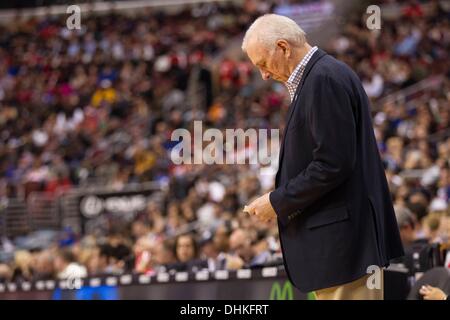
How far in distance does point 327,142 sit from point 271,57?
0.40 meters

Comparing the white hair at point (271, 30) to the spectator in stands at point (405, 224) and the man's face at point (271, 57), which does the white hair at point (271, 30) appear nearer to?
the man's face at point (271, 57)

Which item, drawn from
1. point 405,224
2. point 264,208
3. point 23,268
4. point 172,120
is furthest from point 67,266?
point 172,120

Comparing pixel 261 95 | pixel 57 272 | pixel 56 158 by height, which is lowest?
pixel 57 272

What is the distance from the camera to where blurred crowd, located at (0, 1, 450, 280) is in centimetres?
898

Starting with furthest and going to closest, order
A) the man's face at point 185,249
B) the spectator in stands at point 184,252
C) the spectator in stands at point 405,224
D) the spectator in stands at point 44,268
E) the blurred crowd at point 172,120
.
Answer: the spectator in stands at point 44,268, the blurred crowd at point 172,120, the man's face at point 185,249, the spectator in stands at point 184,252, the spectator in stands at point 405,224

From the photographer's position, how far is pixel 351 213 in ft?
10.6

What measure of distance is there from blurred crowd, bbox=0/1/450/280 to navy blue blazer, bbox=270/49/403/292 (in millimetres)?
3026

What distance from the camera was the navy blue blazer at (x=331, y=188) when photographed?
3207 mm

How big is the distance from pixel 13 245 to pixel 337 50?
7256 millimetres

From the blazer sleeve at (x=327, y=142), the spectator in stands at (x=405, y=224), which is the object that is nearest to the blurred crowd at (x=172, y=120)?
the spectator in stands at (x=405, y=224)

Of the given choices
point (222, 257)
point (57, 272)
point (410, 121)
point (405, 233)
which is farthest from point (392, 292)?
point (410, 121)

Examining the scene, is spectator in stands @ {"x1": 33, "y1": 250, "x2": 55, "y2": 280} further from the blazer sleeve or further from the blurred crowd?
the blazer sleeve

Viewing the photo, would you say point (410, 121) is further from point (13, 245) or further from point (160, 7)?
point (160, 7)
